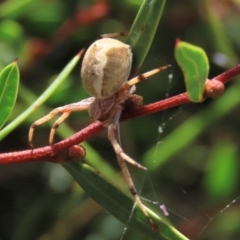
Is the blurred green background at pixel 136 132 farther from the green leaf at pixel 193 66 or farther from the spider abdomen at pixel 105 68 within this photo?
the green leaf at pixel 193 66

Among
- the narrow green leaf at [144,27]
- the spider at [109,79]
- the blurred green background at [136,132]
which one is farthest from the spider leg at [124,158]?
the blurred green background at [136,132]

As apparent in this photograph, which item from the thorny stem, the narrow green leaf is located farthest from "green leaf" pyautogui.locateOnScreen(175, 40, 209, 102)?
the narrow green leaf

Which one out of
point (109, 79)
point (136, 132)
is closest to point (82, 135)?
point (109, 79)

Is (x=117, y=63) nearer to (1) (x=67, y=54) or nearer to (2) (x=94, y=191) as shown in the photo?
(2) (x=94, y=191)

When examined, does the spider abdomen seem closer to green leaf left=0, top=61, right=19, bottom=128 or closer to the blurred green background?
green leaf left=0, top=61, right=19, bottom=128

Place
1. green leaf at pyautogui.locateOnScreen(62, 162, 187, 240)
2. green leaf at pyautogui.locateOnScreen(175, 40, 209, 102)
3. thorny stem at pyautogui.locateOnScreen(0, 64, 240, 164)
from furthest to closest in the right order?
green leaf at pyautogui.locateOnScreen(62, 162, 187, 240) → thorny stem at pyautogui.locateOnScreen(0, 64, 240, 164) → green leaf at pyautogui.locateOnScreen(175, 40, 209, 102)

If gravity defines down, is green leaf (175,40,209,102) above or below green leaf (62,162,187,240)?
above

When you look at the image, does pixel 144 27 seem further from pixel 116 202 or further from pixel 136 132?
pixel 136 132

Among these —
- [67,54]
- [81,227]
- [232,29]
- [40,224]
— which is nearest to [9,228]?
[40,224]
